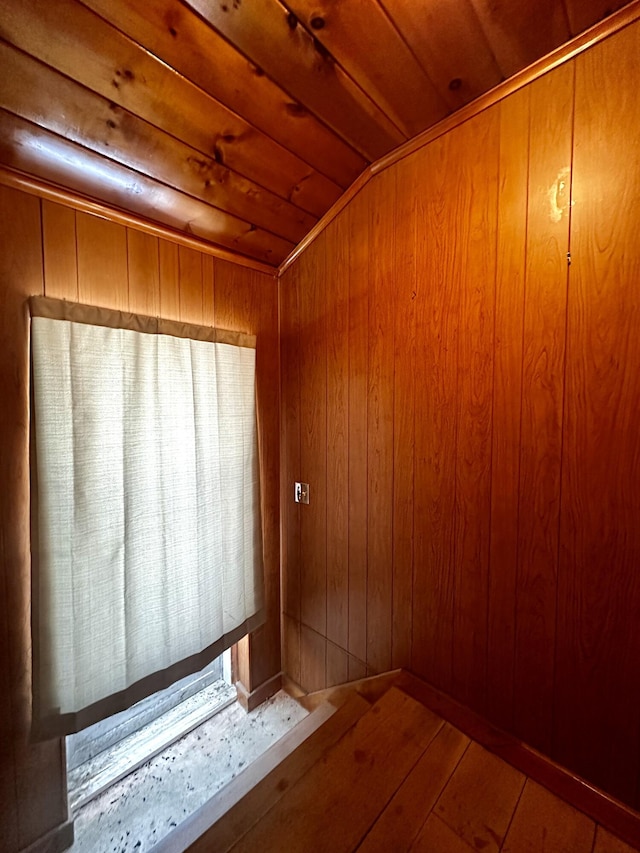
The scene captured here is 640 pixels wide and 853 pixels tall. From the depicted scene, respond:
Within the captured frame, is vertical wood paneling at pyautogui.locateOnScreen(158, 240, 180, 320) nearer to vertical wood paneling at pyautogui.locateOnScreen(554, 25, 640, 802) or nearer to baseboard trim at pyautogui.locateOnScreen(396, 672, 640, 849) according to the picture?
vertical wood paneling at pyautogui.locateOnScreen(554, 25, 640, 802)

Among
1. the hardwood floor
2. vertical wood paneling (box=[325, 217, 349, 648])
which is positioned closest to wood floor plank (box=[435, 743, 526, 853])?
the hardwood floor

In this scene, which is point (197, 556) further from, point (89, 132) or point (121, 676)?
point (89, 132)

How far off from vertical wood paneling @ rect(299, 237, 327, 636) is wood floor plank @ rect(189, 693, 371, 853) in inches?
21.5

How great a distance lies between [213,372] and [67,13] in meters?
1.06

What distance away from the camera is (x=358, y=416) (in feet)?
4.73

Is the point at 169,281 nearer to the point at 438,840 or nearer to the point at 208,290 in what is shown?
the point at 208,290

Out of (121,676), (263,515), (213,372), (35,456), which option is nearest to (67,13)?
(213,372)

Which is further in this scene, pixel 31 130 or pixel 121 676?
pixel 121 676

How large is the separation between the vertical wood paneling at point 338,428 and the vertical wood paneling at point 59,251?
1.00m

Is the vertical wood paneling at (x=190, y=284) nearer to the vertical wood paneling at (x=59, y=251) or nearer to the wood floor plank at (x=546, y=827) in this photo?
the vertical wood paneling at (x=59, y=251)

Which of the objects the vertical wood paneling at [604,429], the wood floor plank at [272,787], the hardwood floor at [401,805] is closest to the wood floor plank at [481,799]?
the hardwood floor at [401,805]

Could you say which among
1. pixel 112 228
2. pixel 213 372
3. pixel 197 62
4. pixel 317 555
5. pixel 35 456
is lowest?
pixel 317 555

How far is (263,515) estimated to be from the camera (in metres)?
1.88

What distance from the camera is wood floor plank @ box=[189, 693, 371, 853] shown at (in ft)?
2.75
